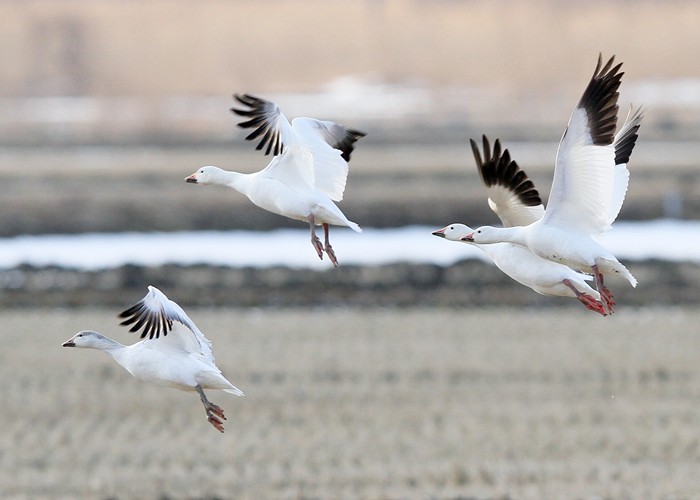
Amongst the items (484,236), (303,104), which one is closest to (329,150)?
(484,236)

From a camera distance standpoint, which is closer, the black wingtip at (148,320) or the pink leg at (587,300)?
the black wingtip at (148,320)

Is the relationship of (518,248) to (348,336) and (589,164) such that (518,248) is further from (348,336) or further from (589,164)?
(348,336)

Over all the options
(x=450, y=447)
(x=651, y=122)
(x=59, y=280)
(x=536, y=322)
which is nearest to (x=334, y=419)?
(x=450, y=447)

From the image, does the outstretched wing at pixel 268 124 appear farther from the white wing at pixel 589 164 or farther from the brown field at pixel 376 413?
the brown field at pixel 376 413

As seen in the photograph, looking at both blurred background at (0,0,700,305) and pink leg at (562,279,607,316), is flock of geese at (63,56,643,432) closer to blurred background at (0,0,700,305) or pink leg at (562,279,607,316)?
pink leg at (562,279,607,316)

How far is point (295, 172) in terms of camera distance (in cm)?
545

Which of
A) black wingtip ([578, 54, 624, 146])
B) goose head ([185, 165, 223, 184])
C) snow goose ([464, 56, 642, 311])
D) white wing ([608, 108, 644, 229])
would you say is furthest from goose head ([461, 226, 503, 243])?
goose head ([185, 165, 223, 184])

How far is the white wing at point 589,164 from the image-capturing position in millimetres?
5125

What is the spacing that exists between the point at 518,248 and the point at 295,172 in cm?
97

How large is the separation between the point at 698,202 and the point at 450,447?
621 inches

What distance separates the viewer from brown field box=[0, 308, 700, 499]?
10.7 meters

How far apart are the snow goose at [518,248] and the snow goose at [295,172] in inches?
20.2

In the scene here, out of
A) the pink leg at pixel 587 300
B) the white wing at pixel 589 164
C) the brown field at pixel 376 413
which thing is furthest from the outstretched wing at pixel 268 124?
the brown field at pixel 376 413

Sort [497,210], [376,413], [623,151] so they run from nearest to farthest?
[497,210], [623,151], [376,413]
